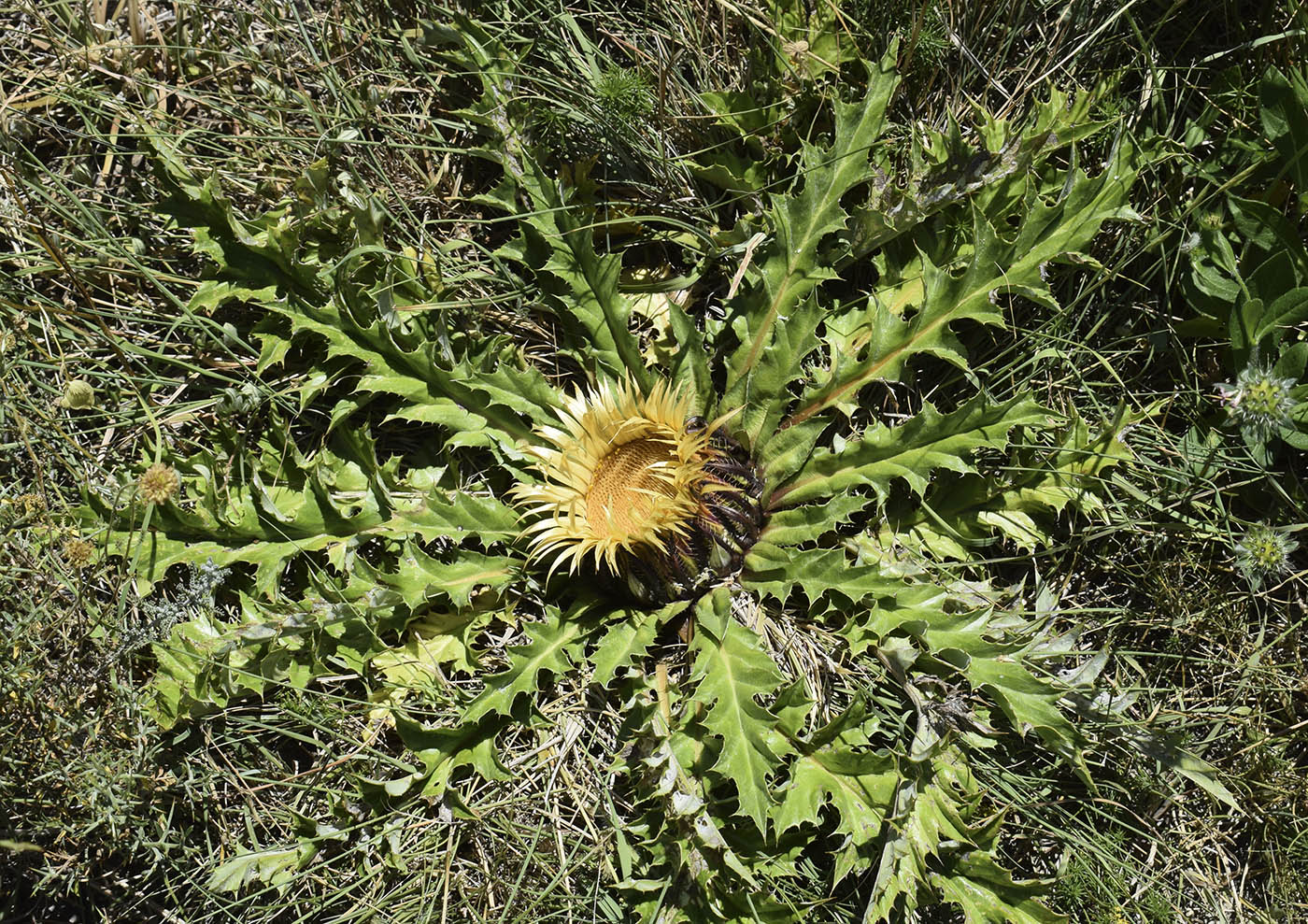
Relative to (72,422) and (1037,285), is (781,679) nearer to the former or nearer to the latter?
(1037,285)

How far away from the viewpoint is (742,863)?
2785mm

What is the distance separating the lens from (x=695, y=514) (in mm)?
2809

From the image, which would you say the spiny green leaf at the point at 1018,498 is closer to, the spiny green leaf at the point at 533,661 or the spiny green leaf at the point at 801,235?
the spiny green leaf at the point at 801,235

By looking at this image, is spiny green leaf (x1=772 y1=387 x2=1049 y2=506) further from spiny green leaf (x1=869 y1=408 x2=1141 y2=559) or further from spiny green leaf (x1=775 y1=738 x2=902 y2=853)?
spiny green leaf (x1=775 y1=738 x2=902 y2=853)

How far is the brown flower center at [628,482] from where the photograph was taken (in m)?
2.87

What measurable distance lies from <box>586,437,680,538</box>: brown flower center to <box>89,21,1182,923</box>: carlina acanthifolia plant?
0.4 inches

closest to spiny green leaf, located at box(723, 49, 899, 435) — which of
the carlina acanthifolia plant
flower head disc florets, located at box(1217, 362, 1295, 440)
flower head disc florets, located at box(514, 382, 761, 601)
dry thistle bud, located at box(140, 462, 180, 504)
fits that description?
the carlina acanthifolia plant

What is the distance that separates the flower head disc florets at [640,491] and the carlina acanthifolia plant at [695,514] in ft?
0.04

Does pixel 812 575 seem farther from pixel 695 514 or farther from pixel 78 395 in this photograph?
pixel 78 395

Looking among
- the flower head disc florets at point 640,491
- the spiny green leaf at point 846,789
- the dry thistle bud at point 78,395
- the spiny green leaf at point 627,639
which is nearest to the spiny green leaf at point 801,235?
the flower head disc florets at point 640,491

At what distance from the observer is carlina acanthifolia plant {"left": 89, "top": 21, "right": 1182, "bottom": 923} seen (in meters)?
2.77

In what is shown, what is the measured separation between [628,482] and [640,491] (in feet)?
0.42

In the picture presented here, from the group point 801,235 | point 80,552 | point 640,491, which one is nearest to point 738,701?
point 640,491

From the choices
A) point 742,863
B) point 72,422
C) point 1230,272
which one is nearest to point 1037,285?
point 1230,272
